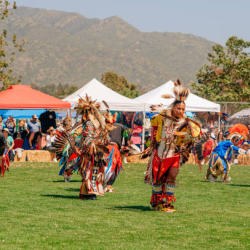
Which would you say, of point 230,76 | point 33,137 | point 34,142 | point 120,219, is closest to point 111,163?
point 120,219

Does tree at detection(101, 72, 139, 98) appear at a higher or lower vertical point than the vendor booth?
higher

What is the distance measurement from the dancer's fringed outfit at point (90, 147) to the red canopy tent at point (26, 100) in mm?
10861

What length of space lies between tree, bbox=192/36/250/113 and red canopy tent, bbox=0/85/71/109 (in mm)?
24932

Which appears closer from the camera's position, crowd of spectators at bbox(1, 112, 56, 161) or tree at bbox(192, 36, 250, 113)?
crowd of spectators at bbox(1, 112, 56, 161)

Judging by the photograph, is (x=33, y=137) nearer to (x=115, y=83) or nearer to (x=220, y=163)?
(x=220, y=163)

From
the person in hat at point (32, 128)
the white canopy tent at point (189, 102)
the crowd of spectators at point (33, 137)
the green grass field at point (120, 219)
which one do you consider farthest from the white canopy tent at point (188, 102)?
the green grass field at point (120, 219)

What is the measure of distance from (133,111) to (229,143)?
881 centimetres

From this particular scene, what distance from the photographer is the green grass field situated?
6516 millimetres

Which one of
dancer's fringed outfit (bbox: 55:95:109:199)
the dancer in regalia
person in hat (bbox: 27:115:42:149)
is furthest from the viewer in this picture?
person in hat (bbox: 27:115:42:149)

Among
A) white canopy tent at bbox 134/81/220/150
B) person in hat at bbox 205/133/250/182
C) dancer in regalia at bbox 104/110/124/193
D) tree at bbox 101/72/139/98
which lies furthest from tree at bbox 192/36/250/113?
tree at bbox 101/72/139/98

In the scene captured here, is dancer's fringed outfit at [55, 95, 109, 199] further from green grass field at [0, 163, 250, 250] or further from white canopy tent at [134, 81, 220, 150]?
white canopy tent at [134, 81, 220, 150]

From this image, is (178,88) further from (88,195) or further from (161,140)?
(88,195)

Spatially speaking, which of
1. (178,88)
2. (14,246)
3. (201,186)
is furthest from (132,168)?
(14,246)

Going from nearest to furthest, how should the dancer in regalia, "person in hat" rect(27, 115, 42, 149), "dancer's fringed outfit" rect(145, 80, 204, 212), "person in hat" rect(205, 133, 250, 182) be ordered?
1. "dancer's fringed outfit" rect(145, 80, 204, 212)
2. the dancer in regalia
3. "person in hat" rect(205, 133, 250, 182)
4. "person in hat" rect(27, 115, 42, 149)
